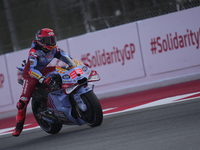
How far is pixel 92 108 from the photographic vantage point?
541 cm

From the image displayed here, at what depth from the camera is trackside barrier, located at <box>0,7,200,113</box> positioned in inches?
360

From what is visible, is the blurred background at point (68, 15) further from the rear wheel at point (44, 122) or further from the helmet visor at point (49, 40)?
the rear wheel at point (44, 122)

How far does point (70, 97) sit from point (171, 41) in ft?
14.2

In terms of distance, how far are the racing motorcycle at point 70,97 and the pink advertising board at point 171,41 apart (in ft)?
12.8

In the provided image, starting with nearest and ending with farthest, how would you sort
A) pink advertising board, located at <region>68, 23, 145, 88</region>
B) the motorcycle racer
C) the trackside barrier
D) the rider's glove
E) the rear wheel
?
the rider's glove
the motorcycle racer
the rear wheel
the trackside barrier
pink advertising board, located at <region>68, 23, 145, 88</region>

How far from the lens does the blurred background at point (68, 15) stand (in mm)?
9609

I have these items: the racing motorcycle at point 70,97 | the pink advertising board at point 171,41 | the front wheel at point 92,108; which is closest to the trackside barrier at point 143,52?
the pink advertising board at point 171,41

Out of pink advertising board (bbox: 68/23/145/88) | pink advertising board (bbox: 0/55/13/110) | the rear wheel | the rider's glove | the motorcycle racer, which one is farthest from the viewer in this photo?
pink advertising board (bbox: 0/55/13/110)

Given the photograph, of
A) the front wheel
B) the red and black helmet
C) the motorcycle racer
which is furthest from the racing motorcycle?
the red and black helmet

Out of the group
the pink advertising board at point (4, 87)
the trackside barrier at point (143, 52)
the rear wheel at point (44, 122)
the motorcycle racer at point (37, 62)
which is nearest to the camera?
the motorcycle racer at point (37, 62)

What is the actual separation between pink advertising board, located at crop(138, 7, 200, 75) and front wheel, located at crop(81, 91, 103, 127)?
421 centimetres

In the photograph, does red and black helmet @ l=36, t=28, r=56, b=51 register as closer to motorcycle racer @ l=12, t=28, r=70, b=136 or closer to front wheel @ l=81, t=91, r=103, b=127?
motorcycle racer @ l=12, t=28, r=70, b=136

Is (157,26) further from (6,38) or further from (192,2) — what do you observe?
(6,38)

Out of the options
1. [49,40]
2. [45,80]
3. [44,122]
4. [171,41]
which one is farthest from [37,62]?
[171,41]
